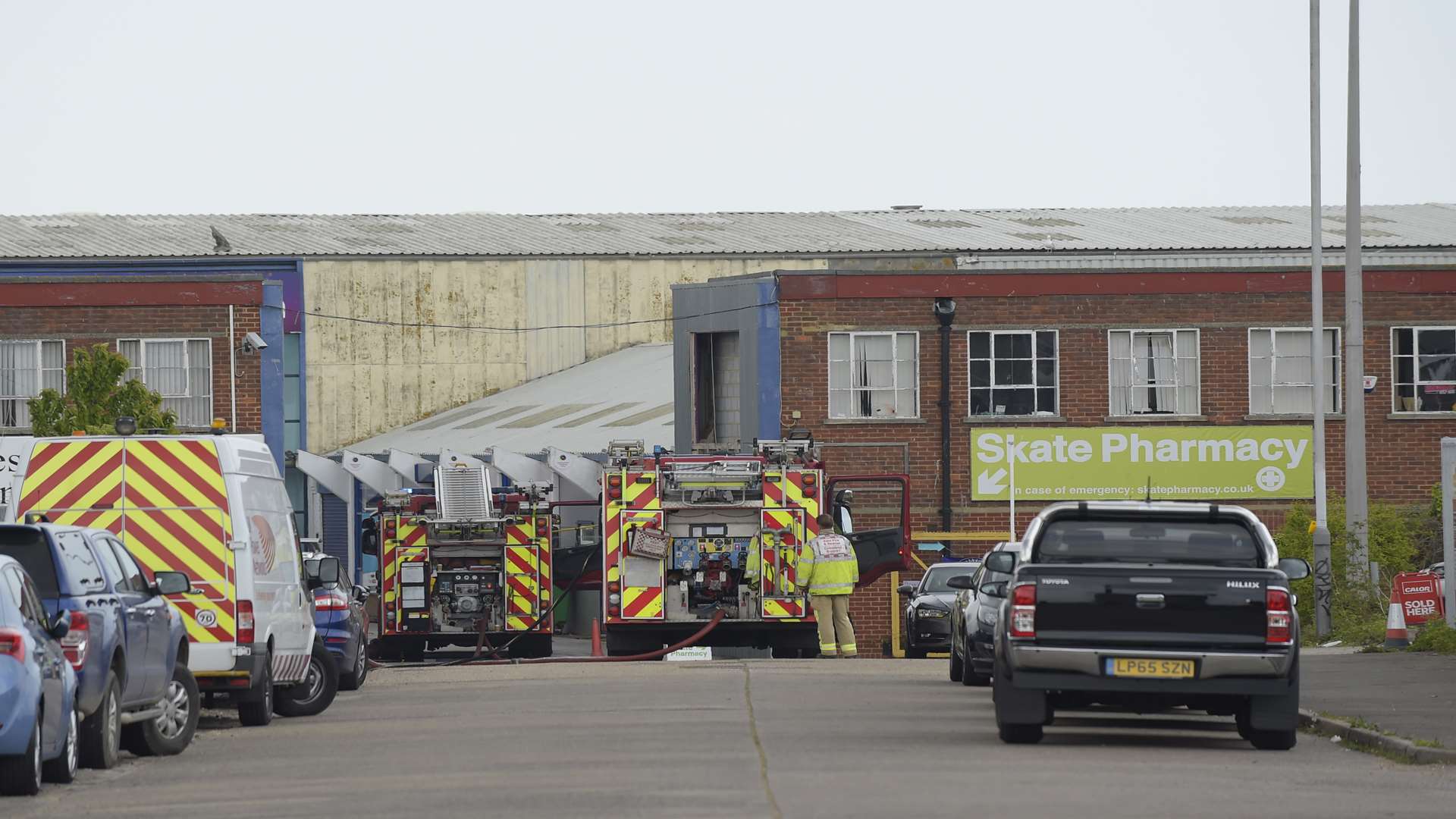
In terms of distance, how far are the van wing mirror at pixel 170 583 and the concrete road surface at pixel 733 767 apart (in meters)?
1.13

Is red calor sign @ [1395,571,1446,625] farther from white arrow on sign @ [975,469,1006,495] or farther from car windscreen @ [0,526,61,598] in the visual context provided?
car windscreen @ [0,526,61,598]

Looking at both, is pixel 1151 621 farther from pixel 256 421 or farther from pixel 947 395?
pixel 256 421

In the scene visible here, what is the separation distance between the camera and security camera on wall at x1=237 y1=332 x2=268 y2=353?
40.1 meters

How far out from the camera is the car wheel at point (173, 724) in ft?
51.3

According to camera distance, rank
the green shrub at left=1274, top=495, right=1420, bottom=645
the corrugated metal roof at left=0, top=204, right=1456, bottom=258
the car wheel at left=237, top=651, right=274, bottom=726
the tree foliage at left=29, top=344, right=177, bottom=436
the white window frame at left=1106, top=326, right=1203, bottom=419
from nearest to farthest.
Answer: the car wheel at left=237, top=651, right=274, bottom=726
the green shrub at left=1274, top=495, right=1420, bottom=645
the tree foliage at left=29, top=344, right=177, bottom=436
the white window frame at left=1106, top=326, right=1203, bottom=419
the corrugated metal roof at left=0, top=204, right=1456, bottom=258

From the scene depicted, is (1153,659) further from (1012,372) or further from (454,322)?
(454,322)

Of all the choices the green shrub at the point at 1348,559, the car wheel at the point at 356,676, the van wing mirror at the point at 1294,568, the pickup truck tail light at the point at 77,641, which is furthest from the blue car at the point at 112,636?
the green shrub at the point at 1348,559

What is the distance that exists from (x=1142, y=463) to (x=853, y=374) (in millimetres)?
5186

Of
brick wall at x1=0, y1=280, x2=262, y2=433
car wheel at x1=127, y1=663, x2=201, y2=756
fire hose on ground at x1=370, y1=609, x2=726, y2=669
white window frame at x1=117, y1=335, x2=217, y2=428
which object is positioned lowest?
fire hose on ground at x1=370, y1=609, x2=726, y2=669

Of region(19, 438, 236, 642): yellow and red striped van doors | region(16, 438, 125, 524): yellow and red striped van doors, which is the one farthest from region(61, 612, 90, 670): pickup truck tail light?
region(16, 438, 125, 524): yellow and red striped van doors

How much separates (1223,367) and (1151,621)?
25.8 m

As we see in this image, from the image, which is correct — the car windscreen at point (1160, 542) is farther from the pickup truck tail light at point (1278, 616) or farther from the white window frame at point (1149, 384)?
the white window frame at point (1149, 384)

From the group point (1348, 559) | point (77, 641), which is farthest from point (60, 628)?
point (1348, 559)

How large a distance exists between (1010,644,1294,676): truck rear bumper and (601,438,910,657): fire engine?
13297 mm
